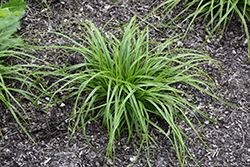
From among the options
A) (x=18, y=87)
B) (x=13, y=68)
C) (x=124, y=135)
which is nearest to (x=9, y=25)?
(x=13, y=68)

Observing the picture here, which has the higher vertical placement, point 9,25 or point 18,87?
point 9,25

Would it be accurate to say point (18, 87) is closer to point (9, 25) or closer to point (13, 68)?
point (13, 68)

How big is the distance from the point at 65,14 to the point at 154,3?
3.60 ft

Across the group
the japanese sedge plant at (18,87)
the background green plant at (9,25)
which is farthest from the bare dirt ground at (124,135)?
the background green plant at (9,25)

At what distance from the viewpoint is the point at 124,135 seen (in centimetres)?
223

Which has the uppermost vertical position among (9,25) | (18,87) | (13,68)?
(9,25)

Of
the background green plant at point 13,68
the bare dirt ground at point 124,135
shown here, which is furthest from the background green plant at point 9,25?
the bare dirt ground at point 124,135

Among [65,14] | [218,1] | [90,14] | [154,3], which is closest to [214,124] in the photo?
[218,1]

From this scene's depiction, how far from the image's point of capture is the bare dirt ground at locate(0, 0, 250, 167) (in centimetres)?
201

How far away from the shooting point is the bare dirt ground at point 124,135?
2010mm

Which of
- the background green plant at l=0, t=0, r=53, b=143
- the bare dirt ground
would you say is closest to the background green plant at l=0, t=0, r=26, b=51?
the background green plant at l=0, t=0, r=53, b=143

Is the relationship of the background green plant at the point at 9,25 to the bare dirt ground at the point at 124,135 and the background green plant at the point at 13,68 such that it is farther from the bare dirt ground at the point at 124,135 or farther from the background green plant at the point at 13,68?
the bare dirt ground at the point at 124,135

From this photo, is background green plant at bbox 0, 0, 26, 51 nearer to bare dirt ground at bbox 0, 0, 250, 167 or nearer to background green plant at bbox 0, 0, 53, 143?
background green plant at bbox 0, 0, 53, 143

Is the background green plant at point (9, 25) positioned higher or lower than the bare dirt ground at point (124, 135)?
higher
